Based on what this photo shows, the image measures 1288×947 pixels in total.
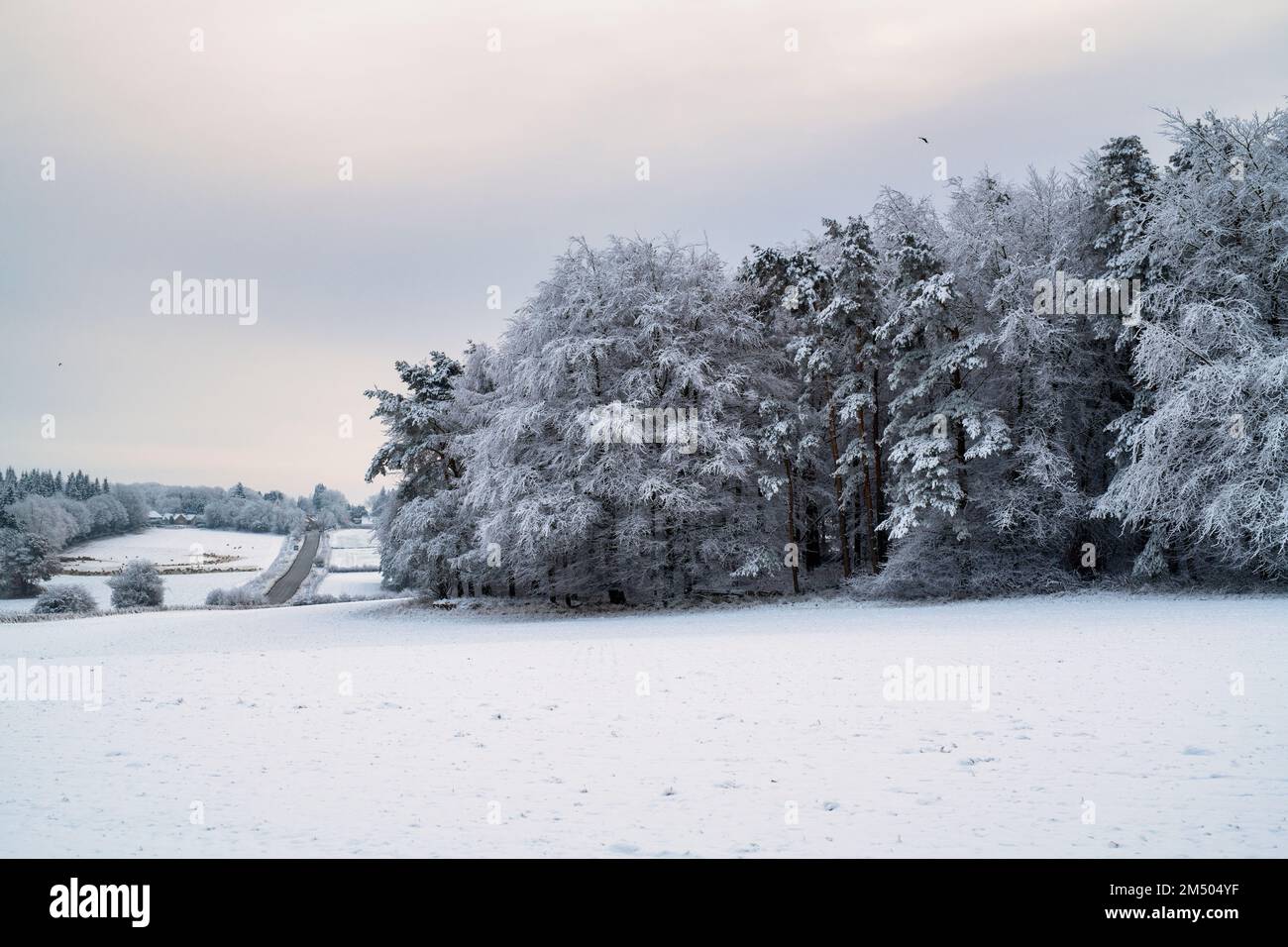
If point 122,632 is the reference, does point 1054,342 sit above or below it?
above

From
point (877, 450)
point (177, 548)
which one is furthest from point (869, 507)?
point (177, 548)

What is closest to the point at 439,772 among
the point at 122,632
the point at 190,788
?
the point at 190,788

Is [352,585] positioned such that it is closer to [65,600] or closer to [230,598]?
[230,598]

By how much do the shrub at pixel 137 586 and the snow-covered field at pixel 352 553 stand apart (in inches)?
1085

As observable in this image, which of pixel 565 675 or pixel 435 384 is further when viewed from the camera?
pixel 435 384

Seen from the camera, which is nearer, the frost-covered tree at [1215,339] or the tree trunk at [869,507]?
the frost-covered tree at [1215,339]

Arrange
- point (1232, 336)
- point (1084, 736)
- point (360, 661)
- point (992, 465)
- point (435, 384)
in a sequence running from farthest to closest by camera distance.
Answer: point (435, 384) < point (992, 465) < point (1232, 336) < point (360, 661) < point (1084, 736)

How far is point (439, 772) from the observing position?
831 cm

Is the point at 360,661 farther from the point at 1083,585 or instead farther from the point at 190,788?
the point at 1083,585

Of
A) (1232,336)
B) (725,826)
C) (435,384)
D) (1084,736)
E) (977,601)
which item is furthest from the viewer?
(435,384)

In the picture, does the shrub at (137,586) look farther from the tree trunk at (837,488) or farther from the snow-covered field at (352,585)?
the tree trunk at (837,488)

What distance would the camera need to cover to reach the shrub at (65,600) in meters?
49.1

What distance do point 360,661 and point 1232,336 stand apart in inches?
945

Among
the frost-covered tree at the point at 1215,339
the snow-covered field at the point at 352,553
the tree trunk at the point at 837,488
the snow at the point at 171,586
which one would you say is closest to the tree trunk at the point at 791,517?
the tree trunk at the point at 837,488
